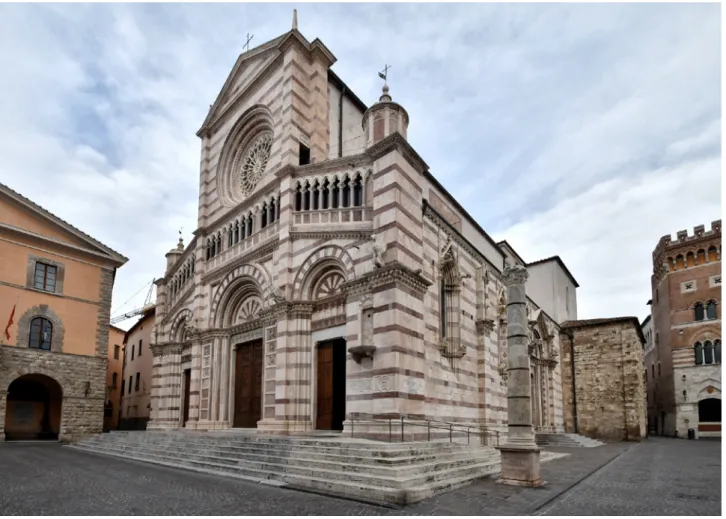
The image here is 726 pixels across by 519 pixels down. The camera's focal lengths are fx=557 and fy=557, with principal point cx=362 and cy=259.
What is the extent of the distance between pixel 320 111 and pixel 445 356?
10.3 meters

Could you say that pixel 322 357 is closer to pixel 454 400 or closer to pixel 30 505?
pixel 454 400

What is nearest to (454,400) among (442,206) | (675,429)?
(442,206)

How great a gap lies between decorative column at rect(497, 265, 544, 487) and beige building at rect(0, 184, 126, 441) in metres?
22.0

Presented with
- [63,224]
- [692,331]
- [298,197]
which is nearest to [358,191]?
[298,197]

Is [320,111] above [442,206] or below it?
above

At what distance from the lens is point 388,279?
15430 mm

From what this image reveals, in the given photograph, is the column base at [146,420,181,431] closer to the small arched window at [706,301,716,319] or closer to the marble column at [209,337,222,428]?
the marble column at [209,337,222,428]

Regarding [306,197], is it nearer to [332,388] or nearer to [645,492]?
[332,388]

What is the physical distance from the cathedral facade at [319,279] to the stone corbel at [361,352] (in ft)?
0.16

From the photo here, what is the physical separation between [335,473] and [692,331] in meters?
37.8

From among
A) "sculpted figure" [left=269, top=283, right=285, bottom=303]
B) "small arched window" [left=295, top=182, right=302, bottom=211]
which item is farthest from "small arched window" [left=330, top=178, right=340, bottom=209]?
"sculpted figure" [left=269, top=283, right=285, bottom=303]

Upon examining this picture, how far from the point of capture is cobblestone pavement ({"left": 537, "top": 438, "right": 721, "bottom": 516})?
934cm

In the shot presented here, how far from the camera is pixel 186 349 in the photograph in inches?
999

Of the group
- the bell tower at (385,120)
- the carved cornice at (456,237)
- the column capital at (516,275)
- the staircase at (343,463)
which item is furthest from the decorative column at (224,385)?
the column capital at (516,275)
